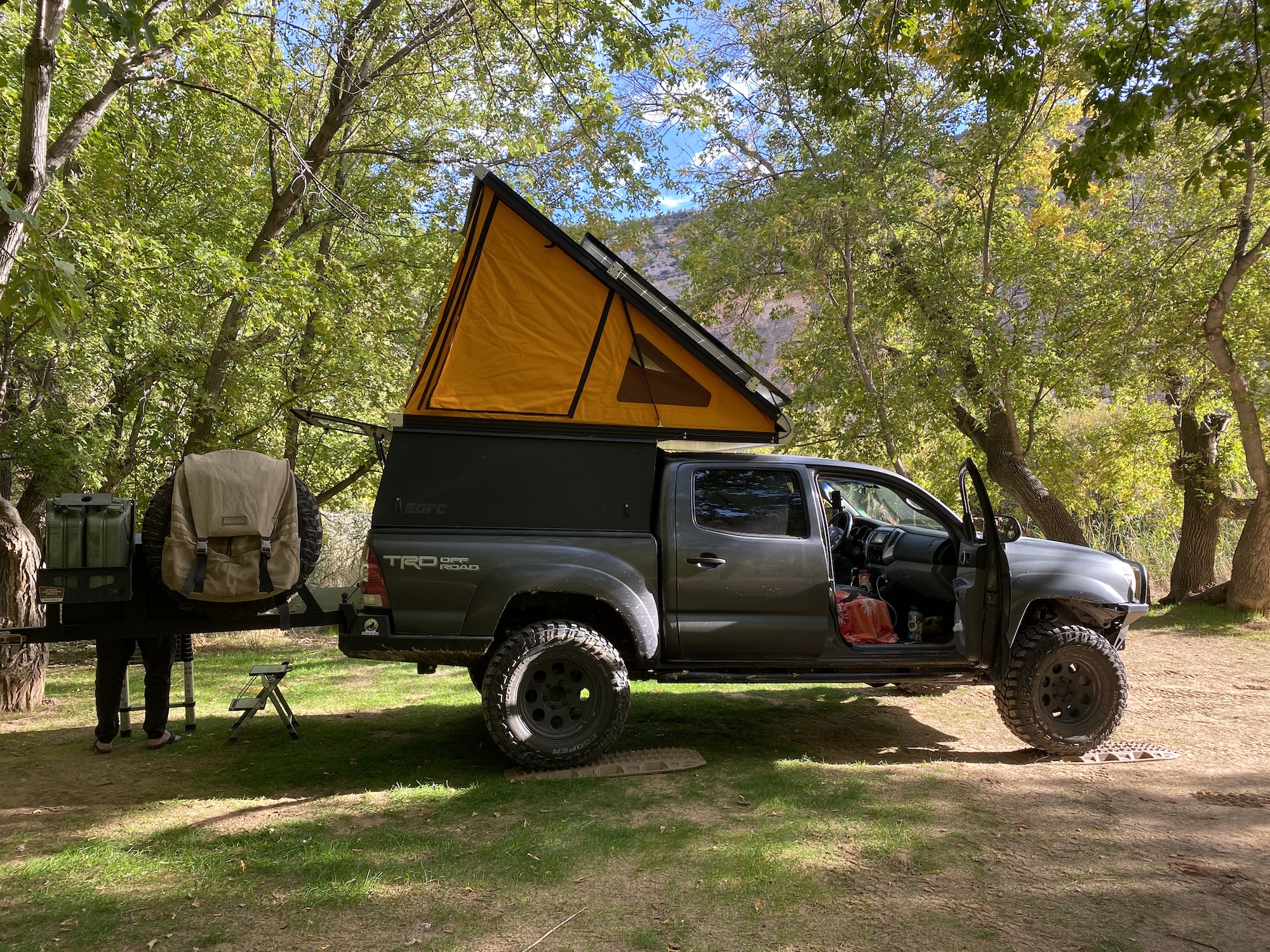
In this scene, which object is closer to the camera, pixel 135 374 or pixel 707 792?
pixel 707 792

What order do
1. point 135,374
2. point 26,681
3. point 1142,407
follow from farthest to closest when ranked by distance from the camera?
point 1142,407
point 135,374
point 26,681

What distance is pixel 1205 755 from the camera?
5.72m

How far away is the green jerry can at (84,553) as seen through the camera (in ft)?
15.0

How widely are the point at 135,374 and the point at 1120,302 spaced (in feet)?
Answer: 44.0

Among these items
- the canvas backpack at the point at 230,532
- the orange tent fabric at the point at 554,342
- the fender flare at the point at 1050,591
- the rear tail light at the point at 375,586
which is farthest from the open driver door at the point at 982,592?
the canvas backpack at the point at 230,532

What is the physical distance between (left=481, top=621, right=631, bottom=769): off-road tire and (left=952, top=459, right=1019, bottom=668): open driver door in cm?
230

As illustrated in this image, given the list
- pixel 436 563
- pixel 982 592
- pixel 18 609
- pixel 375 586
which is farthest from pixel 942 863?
pixel 18 609

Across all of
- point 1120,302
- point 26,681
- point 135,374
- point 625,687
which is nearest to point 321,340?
point 135,374

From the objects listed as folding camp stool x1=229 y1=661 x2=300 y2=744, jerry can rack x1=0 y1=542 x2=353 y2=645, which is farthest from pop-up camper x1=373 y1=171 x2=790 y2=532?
folding camp stool x1=229 y1=661 x2=300 y2=744

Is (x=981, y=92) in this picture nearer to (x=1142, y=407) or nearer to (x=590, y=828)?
(x=590, y=828)

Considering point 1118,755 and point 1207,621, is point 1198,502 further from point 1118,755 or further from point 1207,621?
point 1118,755

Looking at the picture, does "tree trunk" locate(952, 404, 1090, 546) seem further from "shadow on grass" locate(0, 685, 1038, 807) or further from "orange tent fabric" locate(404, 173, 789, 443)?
"orange tent fabric" locate(404, 173, 789, 443)

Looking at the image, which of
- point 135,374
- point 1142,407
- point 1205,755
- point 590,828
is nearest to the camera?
point 590,828

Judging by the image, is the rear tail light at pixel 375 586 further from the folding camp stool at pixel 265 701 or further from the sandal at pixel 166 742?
the sandal at pixel 166 742
